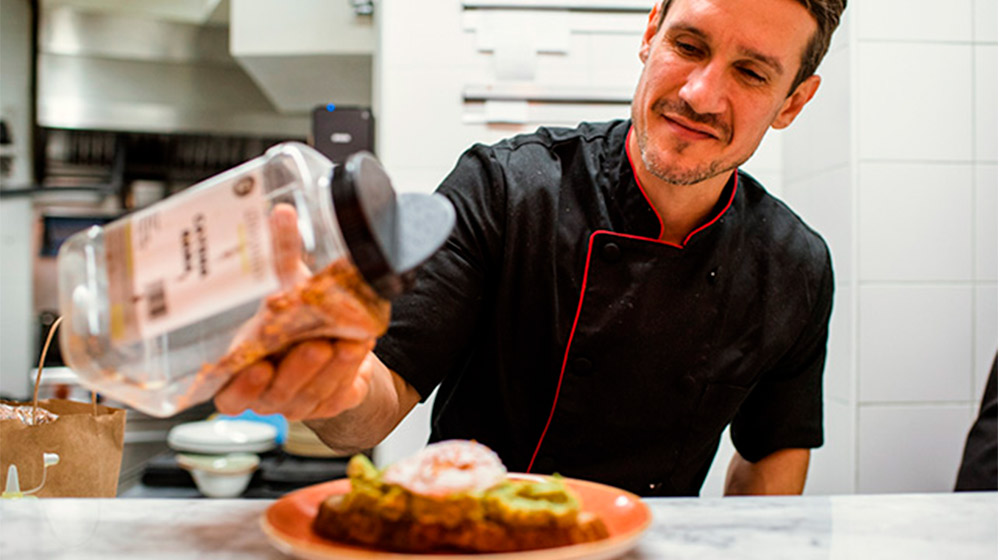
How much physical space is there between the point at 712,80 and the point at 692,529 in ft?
2.13

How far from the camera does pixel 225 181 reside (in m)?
0.59

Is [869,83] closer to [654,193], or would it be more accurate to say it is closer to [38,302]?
[654,193]

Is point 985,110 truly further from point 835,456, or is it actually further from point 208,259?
point 208,259

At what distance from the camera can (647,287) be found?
50.3 inches

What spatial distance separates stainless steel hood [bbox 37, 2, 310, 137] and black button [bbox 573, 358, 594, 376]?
3.36 metres

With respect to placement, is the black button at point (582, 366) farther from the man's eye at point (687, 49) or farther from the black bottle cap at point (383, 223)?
the black bottle cap at point (383, 223)

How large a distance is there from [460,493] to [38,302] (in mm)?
4151

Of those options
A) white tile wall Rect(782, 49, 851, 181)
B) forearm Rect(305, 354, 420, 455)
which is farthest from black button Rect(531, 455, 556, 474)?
white tile wall Rect(782, 49, 851, 181)

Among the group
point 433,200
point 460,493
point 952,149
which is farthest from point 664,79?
point 952,149

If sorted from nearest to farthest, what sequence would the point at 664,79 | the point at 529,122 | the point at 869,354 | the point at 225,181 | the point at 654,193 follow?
Answer: the point at 225,181 < the point at 664,79 < the point at 654,193 < the point at 869,354 < the point at 529,122

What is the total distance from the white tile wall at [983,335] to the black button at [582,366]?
1.40 meters

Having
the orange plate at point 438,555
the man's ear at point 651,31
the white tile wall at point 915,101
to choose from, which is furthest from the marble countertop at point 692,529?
the white tile wall at point 915,101

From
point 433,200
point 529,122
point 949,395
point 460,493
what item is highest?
point 529,122

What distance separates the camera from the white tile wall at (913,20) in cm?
213
